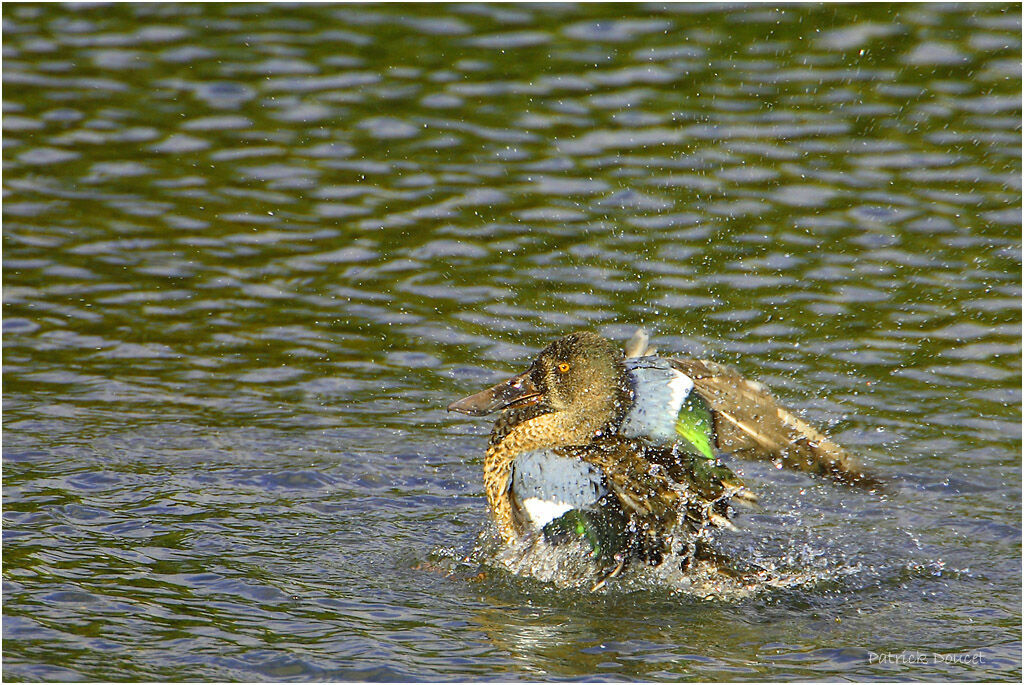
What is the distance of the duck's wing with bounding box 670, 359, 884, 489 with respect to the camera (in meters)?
5.83

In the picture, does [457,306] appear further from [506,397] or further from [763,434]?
[763,434]

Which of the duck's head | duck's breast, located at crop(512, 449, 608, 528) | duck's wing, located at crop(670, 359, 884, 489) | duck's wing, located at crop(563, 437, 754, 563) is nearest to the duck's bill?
the duck's head

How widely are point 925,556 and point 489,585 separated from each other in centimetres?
191

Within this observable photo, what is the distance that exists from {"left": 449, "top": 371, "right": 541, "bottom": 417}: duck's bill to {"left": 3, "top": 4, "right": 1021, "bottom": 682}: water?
593 mm

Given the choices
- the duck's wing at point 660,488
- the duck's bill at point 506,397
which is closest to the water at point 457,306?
the duck's wing at point 660,488

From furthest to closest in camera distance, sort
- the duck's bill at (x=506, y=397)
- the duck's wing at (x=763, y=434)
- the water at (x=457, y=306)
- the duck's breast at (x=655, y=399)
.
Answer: the duck's wing at (x=763, y=434)
the duck's bill at (x=506, y=397)
the duck's breast at (x=655, y=399)
the water at (x=457, y=306)

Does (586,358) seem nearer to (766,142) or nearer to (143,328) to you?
(143,328)

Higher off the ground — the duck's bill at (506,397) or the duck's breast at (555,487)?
the duck's bill at (506,397)

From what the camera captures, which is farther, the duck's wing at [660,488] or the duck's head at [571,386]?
the duck's head at [571,386]

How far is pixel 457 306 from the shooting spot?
7969 mm

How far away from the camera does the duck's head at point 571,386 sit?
5.47m

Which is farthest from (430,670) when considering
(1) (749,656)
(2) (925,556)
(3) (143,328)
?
(3) (143,328)

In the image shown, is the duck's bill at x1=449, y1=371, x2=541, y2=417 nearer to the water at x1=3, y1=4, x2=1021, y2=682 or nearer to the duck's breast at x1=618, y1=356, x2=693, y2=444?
the duck's breast at x1=618, y1=356, x2=693, y2=444

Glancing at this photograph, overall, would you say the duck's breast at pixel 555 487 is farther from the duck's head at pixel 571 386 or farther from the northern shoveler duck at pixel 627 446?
the duck's head at pixel 571 386
